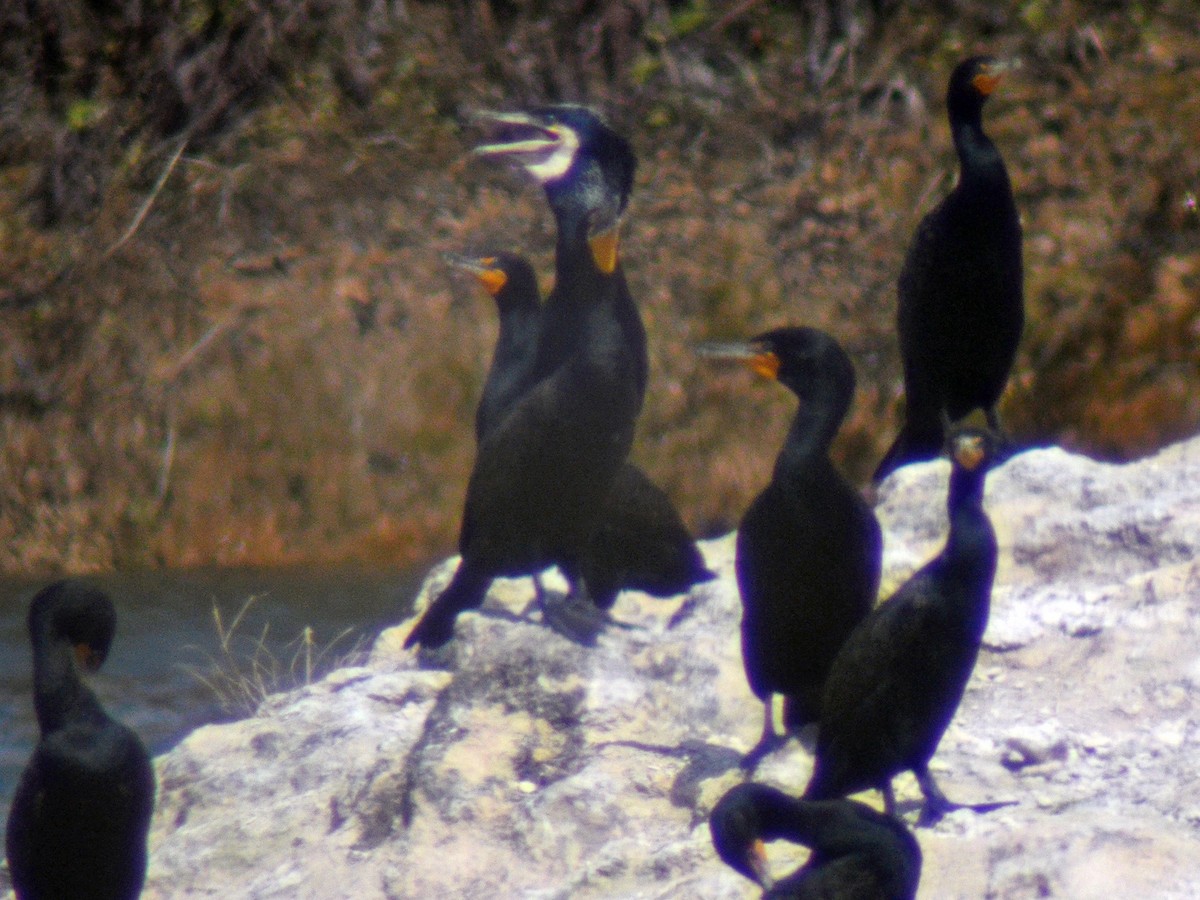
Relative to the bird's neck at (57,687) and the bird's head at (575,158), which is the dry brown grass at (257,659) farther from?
the bird's neck at (57,687)

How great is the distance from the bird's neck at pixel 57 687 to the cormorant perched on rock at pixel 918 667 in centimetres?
169

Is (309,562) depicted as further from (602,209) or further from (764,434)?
(602,209)

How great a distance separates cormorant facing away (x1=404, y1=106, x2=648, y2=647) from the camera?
18.5 ft

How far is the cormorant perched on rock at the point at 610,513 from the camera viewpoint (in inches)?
240

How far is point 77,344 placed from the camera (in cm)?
1063

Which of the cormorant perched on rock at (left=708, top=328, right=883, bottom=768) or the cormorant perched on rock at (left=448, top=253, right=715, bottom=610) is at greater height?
the cormorant perched on rock at (left=708, top=328, right=883, bottom=768)

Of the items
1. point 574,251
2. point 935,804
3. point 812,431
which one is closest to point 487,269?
point 574,251

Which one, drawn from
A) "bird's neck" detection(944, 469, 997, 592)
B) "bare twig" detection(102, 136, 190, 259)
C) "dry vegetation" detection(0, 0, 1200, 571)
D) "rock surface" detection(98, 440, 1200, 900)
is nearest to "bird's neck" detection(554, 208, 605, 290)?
"rock surface" detection(98, 440, 1200, 900)

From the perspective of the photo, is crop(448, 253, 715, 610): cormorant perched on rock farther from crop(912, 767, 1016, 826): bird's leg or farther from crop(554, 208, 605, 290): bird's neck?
crop(912, 767, 1016, 826): bird's leg

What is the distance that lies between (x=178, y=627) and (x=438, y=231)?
282cm

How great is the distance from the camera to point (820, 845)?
147 inches

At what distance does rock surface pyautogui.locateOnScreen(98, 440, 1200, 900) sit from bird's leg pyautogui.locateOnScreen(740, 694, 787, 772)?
0.12 ft

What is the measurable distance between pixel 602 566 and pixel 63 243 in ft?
19.3

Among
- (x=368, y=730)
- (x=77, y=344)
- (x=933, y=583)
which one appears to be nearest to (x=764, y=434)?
(x=77, y=344)
